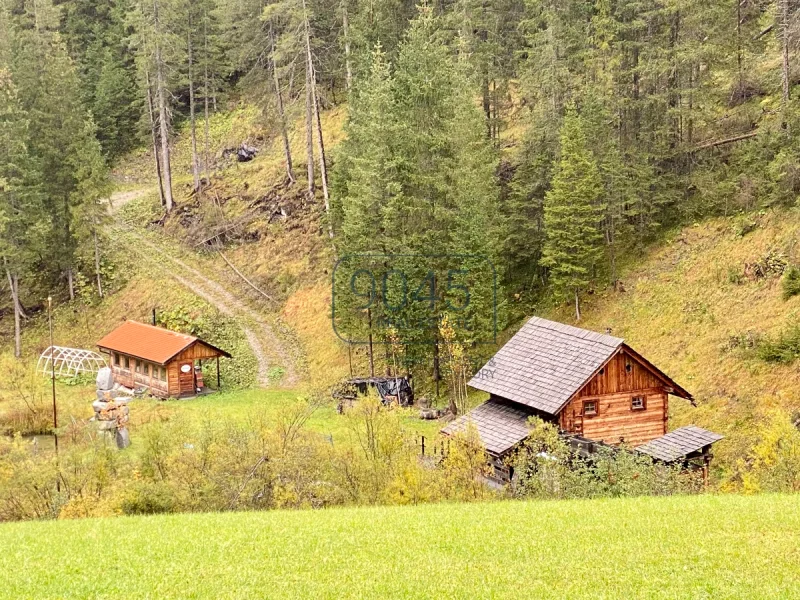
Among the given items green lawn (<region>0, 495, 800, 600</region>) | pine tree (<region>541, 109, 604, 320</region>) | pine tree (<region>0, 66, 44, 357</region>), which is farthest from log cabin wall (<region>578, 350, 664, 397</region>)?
pine tree (<region>0, 66, 44, 357</region>)

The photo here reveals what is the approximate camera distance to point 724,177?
4019 cm

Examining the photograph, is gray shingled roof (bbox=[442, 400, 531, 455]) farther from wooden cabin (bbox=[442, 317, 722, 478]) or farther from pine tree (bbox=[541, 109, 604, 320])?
pine tree (bbox=[541, 109, 604, 320])

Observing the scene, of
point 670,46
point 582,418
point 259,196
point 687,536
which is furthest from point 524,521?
point 259,196

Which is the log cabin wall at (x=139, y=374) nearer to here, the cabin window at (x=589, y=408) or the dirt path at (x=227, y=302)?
the dirt path at (x=227, y=302)

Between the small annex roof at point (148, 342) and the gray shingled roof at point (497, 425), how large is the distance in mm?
19505

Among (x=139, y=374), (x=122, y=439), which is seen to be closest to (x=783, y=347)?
(x=122, y=439)

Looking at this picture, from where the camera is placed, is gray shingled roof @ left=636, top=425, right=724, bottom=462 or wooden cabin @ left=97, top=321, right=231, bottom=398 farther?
wooden cabin @ left=97, top=321, right=231, bottom=398

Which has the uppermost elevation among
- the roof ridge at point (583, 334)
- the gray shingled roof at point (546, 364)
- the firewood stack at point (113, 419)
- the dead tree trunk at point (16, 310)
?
the dead tree trunk at point (16, 310)

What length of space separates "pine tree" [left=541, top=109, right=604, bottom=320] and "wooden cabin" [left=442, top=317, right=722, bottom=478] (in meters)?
8.46

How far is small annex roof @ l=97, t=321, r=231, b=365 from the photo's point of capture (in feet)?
143

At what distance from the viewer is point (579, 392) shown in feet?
95.2

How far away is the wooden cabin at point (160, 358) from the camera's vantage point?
43562 millimetres

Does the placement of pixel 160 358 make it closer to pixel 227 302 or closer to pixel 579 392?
pixel 227 302
